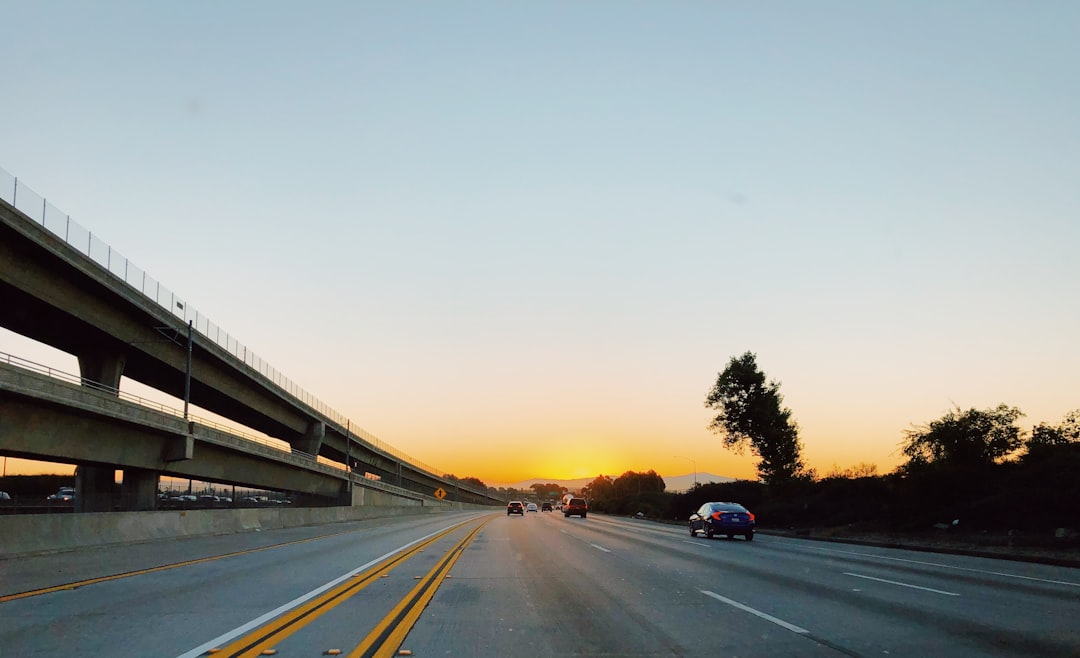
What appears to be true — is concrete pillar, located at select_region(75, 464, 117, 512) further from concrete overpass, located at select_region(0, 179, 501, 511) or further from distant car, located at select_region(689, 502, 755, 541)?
distant car, located at select_region(689, 502, 755, 541)

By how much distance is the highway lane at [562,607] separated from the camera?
848 centimetres

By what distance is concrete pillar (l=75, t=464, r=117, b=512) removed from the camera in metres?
42.2

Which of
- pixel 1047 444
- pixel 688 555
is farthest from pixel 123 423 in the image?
pixel 1047 444

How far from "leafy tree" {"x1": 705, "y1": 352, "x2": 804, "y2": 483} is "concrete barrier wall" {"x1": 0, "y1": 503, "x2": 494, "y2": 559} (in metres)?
44.5

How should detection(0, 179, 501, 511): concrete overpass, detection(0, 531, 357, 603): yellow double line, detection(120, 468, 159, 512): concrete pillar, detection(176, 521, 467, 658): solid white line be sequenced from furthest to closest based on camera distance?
detection(120, 468, 159, 512): concrete pillar
detection(0, 179, 501, 511): concrete overpass
detection(0, 531, 357, 603): yellow double line
detection(176, 521, 467, 658): solid white line

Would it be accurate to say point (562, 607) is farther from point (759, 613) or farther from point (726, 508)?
point (726, 508)

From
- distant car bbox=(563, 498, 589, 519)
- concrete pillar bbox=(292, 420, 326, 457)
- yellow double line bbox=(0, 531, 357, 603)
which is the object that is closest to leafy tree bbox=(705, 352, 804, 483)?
distant car bbox=(563, 498, 589, 519)

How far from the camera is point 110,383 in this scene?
41.3m

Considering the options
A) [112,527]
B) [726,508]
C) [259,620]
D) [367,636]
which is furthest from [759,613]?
[726,508]

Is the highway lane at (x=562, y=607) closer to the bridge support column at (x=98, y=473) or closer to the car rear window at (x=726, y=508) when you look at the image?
the car rear window at (x=726, y=508)

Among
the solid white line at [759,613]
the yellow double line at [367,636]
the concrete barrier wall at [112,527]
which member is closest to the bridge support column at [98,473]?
the concrete barrier wall at [112,527]

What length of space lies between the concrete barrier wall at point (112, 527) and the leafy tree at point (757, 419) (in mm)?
44535

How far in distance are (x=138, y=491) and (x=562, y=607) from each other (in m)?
39.4

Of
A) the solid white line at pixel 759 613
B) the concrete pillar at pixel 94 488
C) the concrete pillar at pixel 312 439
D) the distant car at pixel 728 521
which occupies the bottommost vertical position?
the distant car at pixel 728 521
